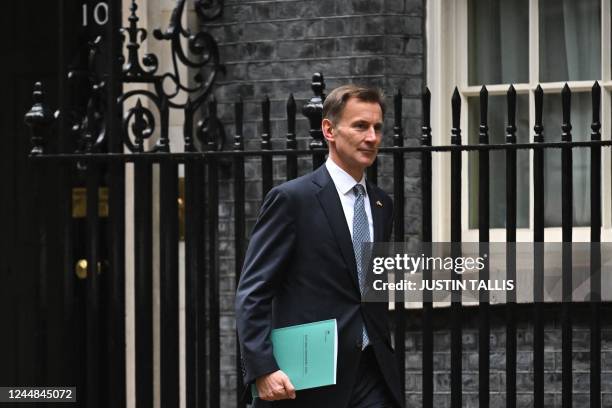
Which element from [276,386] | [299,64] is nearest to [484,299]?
[276,386]

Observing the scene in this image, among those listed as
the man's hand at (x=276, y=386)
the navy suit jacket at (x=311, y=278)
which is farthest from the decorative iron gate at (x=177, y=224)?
the man's hand at (x=276, y=386)

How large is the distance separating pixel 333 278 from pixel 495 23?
11.8 ft

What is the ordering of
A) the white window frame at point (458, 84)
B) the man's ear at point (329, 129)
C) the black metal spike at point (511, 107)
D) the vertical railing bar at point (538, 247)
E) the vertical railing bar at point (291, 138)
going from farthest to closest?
the white window frame at point (458, 84), the vertical railing bar at point (291, 138), the vertical railing bar at point (538, 247), the black metal spike at point (511, 107), the man's ear at point (329, 129)

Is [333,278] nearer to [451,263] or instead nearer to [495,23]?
[451,263]

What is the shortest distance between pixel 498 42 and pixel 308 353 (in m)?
3.75

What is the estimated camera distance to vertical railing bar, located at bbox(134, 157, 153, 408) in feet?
25.2

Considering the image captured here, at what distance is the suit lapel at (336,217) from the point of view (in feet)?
18.0

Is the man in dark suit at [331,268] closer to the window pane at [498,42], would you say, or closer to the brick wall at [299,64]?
the brick wall at [299,64]

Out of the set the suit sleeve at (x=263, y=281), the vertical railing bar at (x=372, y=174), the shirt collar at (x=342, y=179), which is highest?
the vertical railing bar at (x=372, y=174)

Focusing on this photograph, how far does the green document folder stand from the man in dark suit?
0.12 feet

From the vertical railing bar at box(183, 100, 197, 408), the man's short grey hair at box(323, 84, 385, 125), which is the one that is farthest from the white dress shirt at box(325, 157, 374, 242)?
the vertical railing bar at box(183, 100, 197, 408)

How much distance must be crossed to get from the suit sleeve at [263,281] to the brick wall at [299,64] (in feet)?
10.1

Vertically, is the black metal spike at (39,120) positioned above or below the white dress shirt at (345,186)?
above

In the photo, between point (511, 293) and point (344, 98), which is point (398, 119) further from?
point (344, 98)
